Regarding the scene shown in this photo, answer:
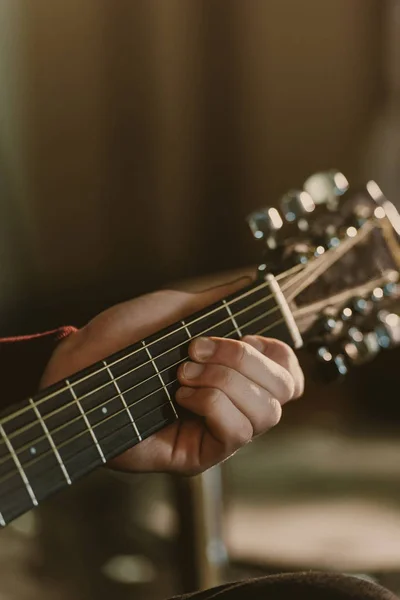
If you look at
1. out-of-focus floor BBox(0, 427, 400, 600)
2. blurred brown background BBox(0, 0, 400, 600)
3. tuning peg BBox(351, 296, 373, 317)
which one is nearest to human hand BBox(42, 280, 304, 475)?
tuning peg BBox(351, 296, 373, 317)

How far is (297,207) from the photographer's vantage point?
0.75 meters

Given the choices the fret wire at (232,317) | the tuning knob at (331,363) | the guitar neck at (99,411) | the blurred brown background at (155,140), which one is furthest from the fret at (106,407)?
the blurred brown background at (155,140)

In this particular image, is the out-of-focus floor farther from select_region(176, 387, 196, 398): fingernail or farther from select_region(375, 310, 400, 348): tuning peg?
select_region(176, 387, 196, 398): fingernail

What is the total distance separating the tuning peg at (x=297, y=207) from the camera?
2.47 ft

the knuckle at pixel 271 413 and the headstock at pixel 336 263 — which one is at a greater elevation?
the headstock at pixel 336 263

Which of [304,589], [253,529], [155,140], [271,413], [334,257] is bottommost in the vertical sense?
[253,529]

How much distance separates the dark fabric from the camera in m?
0.54

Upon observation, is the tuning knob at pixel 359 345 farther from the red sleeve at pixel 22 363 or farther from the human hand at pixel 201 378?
the red sleeve at pixel 22 363

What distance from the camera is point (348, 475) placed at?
5.51 ft

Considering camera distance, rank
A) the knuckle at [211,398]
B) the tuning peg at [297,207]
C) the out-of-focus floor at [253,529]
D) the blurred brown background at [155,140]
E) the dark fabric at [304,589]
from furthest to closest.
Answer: the blurred brown background at [155,140] → the out-of-focus floor at [253,529] → the tuning peg at [297,207] → the knuckle at [211,398] → the dark fabric at [304,589]

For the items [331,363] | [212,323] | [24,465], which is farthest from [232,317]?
[24,465]

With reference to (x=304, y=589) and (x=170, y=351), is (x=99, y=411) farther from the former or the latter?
(x=304, y=589)

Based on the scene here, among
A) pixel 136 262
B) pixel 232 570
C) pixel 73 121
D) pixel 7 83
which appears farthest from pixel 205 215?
pixel 232 570

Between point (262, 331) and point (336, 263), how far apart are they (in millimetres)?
120
